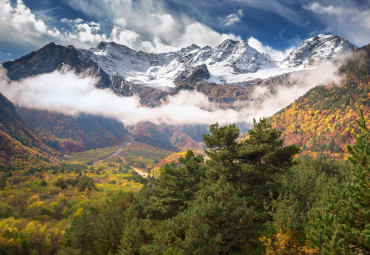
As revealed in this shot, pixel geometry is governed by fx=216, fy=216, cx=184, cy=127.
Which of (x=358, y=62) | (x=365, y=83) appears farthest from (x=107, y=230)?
(x=358, y=62)

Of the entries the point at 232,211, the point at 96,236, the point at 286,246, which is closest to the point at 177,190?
the point at 96,236

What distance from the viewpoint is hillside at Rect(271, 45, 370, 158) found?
124506 millimetres

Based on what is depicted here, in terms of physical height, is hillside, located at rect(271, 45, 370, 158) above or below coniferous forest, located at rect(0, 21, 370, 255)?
above

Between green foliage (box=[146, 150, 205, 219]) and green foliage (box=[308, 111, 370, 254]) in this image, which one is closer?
green foliage (box=[308, 111, 370, 254])

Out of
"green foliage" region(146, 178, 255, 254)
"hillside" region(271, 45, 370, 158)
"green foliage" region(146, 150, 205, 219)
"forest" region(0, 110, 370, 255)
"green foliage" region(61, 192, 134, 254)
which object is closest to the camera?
"forest" region(0, 110, 370, 255)

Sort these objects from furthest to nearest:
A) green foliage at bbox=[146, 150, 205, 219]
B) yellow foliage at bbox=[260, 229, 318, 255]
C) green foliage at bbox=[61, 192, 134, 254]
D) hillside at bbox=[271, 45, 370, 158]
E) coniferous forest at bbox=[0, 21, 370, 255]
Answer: hillside at bbox=[271, 45, 370, 158]
green foliage at bbox=[61, 192, 134, 254]
green foliage at bbox=[146, 150, 205, 219]
yellow foliage at bbox=[260, 229, 318, 255]
coniferous forest at bbox=[0, 21, 370, 255]

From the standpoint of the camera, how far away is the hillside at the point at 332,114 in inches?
4902

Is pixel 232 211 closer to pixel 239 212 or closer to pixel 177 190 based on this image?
pixel 239 212

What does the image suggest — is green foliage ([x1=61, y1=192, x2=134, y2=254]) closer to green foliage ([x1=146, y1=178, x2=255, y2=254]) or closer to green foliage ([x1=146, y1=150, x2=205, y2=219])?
green foliage ([x1=146, y1=150, x2=205, y2=219])

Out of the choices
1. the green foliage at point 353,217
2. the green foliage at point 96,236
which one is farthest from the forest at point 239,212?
the green foliage at point 96,236

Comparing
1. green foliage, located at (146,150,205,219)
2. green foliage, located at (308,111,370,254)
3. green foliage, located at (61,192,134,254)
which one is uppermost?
green foliage, located at (308,111,370,254)

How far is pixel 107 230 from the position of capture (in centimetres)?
3256

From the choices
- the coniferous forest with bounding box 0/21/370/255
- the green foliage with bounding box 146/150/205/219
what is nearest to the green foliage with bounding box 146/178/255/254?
the coniferous forest with bounding box 0/21/370/255

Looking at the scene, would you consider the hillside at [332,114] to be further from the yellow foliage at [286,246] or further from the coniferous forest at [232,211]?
the yellow foliage at [286,246]
